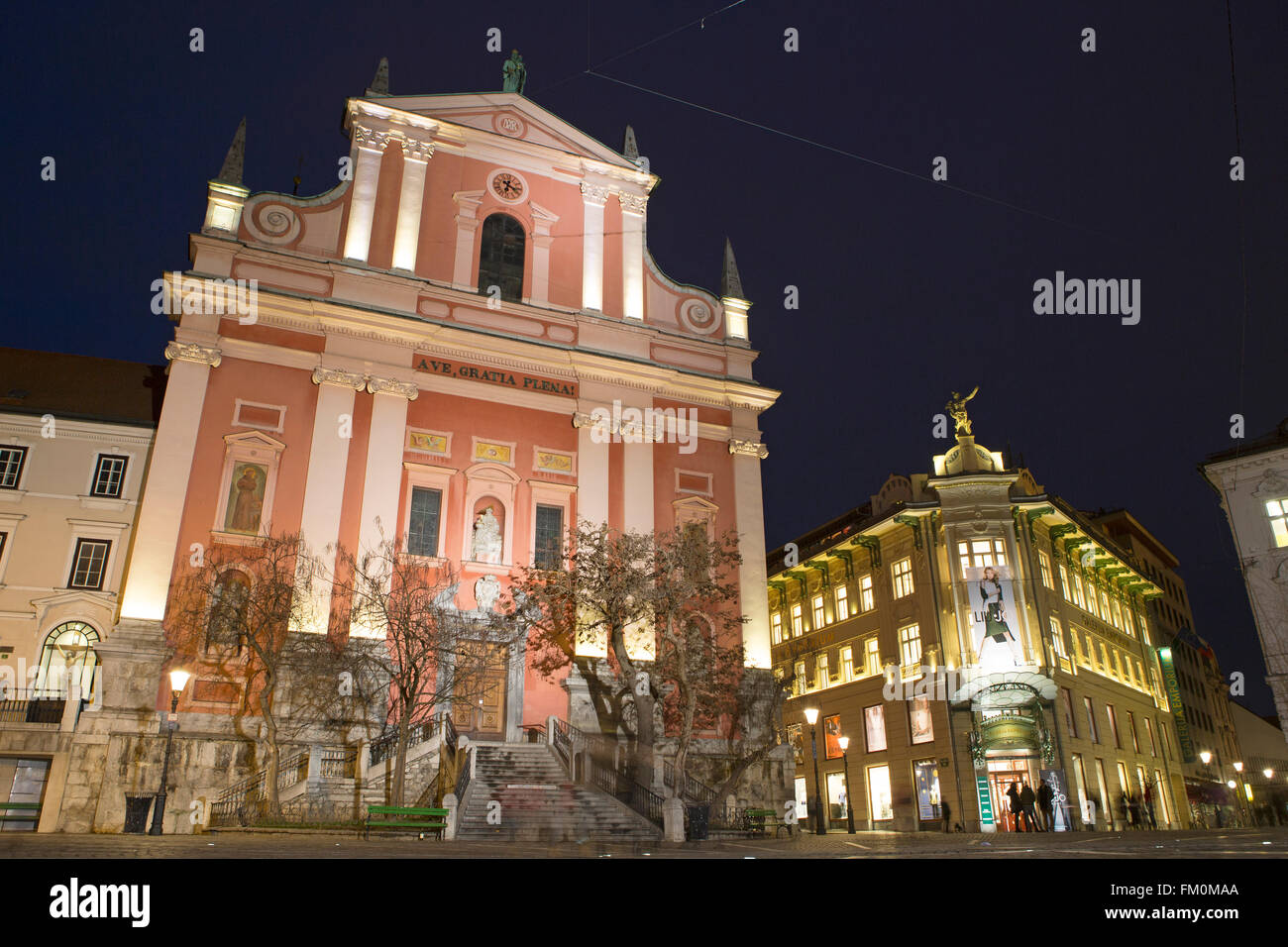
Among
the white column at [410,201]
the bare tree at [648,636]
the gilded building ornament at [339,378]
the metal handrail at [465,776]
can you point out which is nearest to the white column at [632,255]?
the white column at [410,201]

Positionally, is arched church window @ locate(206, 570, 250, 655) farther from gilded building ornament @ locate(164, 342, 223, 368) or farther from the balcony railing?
gilded building ornament @ locate(164, 342, 223, 368)

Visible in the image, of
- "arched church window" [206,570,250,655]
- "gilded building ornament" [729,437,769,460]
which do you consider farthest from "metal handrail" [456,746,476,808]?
"gilded building ornament" [729,437,769,460]

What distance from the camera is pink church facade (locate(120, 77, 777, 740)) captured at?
25391mm

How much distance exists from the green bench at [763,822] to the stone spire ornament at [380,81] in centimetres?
2654

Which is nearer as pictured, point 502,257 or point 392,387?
point 392,387

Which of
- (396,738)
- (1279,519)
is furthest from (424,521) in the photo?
(1279,519)

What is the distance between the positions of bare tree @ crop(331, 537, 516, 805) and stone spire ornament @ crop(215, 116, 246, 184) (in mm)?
13236

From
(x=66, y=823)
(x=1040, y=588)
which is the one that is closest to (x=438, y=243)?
(x=66, y=823)

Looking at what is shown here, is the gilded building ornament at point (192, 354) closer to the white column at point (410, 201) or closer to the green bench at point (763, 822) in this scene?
the white column at point (410, 201)

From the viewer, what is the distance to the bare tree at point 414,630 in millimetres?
21797

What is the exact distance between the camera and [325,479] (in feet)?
84.5

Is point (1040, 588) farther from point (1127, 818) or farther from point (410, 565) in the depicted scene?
point (410, 565)

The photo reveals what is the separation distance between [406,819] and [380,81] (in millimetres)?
25347

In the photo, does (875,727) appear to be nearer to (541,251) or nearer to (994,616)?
(994,616)
